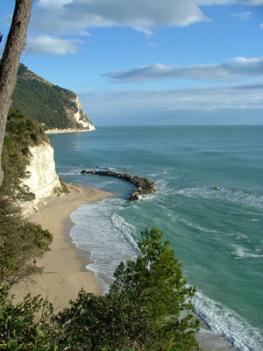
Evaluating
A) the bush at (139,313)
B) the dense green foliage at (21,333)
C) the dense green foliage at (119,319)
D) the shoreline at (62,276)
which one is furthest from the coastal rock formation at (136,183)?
the dense green foliage at (21,333)

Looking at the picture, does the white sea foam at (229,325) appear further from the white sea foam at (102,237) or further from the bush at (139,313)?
the white sea foam at (102,237)

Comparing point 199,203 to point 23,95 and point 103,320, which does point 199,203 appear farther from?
point 23,95

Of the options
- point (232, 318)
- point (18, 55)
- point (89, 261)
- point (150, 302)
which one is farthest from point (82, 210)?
point (18, 55)

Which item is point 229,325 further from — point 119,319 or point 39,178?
point 39,178

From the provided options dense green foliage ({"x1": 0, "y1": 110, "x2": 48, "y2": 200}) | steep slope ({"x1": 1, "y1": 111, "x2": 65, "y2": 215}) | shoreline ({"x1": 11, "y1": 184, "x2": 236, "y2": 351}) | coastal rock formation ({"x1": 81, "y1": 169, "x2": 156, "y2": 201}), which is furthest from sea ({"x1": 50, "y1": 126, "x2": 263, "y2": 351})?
dense green foliage ({"x1": 0, "y1": 110, "x2": 48, "y2": 200})

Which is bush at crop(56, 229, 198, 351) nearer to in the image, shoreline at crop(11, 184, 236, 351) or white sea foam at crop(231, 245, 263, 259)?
shoreline at crop(11, 184, 236, 351)
